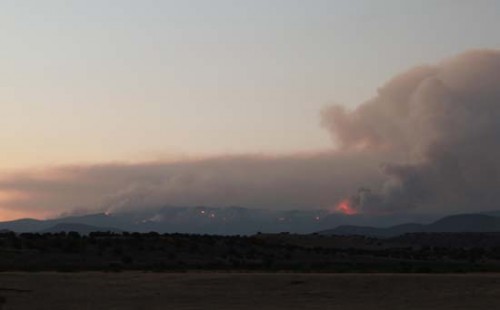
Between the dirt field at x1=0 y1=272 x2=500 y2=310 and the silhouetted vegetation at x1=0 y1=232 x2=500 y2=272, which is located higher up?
the silhouetted vegetation at x1=0 y1=232 x2=500 y2=272

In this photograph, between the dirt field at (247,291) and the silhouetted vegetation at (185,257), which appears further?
the silhouetted vegetation at (185,257)

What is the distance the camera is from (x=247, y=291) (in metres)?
39.4

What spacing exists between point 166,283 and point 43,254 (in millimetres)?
29002

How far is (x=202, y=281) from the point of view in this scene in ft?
140

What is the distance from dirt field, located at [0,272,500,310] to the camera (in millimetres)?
35188

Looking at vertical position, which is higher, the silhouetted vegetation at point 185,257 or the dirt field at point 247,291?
the silhouetted vegetation at point 185,257

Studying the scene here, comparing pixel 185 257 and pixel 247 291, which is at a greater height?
pixel 185 257

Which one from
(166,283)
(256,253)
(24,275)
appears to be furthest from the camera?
(256,253)

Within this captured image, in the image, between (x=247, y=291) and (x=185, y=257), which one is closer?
(x=247, y=291)

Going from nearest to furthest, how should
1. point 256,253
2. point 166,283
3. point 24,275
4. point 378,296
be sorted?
point 378,296
point 166,283
point 24,275
point 256,253

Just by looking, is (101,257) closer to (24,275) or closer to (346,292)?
(24,275)

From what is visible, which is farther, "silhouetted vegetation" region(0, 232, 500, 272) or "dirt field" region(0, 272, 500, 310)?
"silhouetted vegetation" region(0, 232, 500, 272)

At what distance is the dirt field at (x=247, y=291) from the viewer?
35.2 meters

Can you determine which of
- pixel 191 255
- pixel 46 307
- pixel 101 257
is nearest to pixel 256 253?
pixel 191 255
